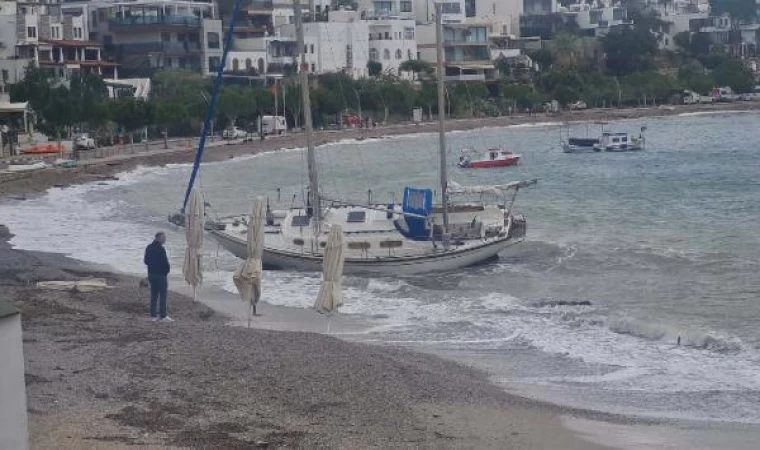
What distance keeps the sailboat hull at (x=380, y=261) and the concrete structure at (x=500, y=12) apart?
118406 mm

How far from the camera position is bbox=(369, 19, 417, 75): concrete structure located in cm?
11825

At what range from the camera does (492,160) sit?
76.8m

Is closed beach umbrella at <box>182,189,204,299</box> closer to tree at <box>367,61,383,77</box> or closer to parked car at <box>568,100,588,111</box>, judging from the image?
tree at <box>367,61,383,77</box>

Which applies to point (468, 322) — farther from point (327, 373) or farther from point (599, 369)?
point (327, 373)

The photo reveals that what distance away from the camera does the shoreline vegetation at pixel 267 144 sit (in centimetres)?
5675

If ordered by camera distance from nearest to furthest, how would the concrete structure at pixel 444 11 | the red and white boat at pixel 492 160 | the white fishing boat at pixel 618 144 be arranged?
the red and white boat at pixel 492 160 < the white fishing boat at pixel 618 144 < the concrete structure at pixel 444 11

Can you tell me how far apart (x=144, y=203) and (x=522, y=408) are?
36.0 m

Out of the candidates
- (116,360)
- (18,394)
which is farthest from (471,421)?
(18,394)

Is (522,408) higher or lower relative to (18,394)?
lower

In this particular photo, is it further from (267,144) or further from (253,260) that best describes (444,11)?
(253,260)

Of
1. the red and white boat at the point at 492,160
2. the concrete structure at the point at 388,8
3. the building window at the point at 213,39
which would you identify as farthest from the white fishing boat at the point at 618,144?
the concrete structure at the point at 388,8

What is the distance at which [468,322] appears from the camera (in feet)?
78.5

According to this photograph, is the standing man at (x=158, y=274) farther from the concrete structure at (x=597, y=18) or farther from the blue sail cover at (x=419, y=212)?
the concrete structure at (x=597, y=18)

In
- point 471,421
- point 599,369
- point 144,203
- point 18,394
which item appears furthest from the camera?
point 144,203
